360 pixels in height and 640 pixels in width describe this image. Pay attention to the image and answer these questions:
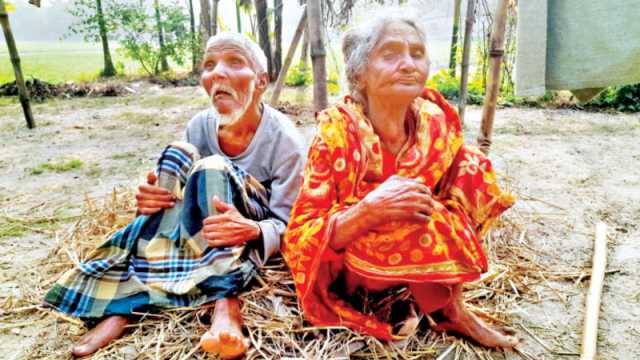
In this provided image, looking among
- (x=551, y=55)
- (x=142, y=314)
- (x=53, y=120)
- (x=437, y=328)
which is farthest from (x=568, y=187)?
(x=53, y=120)

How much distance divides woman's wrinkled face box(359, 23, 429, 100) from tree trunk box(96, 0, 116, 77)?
10.6 meters

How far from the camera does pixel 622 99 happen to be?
256 inches

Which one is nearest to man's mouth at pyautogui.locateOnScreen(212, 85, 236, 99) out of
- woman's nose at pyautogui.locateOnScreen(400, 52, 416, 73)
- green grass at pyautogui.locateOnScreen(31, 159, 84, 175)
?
woman's nose at pyautogui.locateOnScreen(400, 52, 416, 73)

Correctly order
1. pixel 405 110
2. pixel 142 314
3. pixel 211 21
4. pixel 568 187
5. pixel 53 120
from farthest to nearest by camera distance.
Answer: pixel 211 21, pixel 53 120, pixel 568 187, pixel 142 314, pixel 405 110

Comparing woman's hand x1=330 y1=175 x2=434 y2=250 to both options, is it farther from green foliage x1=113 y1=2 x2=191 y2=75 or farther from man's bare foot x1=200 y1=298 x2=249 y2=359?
green foliage x1=113 y1=2 x2=191 y2=75

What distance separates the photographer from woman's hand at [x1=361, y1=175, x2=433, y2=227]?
54.9 inches

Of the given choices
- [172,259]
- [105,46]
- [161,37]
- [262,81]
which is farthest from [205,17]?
[172,259]

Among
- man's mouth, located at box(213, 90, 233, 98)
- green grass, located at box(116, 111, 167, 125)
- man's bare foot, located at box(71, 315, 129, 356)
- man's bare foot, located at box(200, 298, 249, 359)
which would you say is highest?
man's mouth, located at box(213, 90, 233, 98)

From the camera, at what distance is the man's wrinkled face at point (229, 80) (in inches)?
78.4

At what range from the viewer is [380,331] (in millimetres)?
1603

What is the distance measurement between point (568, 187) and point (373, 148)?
8.58 feet

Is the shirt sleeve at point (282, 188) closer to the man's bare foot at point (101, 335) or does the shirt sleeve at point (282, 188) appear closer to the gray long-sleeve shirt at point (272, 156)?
the gray long-sleeve shirt at point (272, 156)

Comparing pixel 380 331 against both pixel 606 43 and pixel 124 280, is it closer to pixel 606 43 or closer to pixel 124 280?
pixel 124 280

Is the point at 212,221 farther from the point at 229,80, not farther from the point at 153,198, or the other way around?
the point at 229,80
